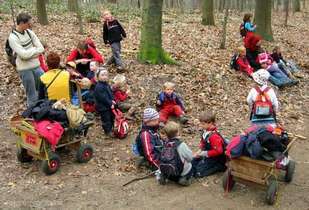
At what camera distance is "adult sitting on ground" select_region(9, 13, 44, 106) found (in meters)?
8.55

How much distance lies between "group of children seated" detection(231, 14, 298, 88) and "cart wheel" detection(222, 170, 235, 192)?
637cm

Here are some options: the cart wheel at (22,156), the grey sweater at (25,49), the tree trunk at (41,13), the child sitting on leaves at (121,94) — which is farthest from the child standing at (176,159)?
the tree trunk at (41,13)

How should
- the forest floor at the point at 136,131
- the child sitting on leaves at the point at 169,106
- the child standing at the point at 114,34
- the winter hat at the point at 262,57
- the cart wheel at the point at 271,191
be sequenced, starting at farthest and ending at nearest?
the winter hat at the point at 262,57 < the child standing at the point at 114,34 < the child sitting on leaves at the point at 169,106 < the forest floor at the point at 136,131 < the cart wheel at the point at 271,191

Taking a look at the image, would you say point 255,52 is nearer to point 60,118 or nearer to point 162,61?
point 162,61

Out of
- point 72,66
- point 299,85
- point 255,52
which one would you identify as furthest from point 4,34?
point 299,85

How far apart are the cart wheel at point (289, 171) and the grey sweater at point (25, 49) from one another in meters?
5.24

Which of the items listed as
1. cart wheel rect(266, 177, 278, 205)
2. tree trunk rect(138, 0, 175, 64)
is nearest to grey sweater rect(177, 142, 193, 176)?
cart wheel rect(266, 177, 278, 205)

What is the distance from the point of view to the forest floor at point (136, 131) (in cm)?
676

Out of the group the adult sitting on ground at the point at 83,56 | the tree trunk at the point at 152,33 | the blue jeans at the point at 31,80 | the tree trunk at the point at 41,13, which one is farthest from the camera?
the tree trunk at the point at 41,13

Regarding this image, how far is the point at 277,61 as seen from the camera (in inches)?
539

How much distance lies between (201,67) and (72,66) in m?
4.68

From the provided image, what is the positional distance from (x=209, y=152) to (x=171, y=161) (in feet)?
2.44

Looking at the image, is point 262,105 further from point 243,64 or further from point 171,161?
point 243,64

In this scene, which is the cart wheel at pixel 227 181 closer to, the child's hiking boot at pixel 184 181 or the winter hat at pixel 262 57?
the child's hiking boot at pixel 184 181
